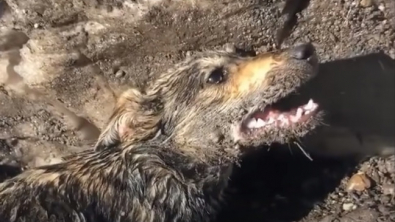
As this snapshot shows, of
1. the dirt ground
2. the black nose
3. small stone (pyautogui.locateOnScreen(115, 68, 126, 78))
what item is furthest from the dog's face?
small stone (pyautogui.locateOnScreen(115, 68, 126, 78))

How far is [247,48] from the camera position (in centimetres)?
477

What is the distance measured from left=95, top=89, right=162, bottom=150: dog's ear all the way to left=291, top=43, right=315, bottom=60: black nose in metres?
0.85

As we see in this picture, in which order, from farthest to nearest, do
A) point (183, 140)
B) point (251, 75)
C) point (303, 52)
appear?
point (183, 140) → point (251, 75) → point (303, 52)

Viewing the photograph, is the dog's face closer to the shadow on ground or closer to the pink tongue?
the pink tongue

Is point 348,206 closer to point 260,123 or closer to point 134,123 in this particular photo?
point 260,123

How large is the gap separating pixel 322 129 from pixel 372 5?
3.18ft

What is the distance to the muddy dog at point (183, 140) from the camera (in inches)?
175

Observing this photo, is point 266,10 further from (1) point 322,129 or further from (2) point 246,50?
(1) point 322,129

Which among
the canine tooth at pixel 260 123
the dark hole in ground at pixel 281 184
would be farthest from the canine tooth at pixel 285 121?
the dark hole in ground at pixel 281 184

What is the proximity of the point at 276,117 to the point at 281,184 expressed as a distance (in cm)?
86

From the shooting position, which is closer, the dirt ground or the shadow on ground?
the dirt ground

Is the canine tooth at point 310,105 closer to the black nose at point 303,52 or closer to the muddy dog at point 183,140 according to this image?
the muddy dog at point 183,140

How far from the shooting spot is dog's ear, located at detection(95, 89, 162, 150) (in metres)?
4.71

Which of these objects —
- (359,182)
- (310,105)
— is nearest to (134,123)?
(310,105)
